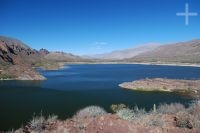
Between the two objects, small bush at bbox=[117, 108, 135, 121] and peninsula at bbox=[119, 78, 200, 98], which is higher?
small bush at bbox=[117, 108, 135, 121]

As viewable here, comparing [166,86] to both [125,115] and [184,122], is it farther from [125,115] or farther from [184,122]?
[184,122]

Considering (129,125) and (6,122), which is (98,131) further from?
(6,122)

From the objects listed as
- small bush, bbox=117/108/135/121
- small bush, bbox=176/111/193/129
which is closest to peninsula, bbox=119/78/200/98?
small bush, bbox=117/108/135/121

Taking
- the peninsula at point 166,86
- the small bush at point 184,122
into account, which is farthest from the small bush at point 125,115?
the peninsula at point 166,86

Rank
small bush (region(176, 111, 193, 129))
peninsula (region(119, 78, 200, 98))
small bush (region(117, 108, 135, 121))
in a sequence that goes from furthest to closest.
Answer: peninsula (region(119, 78, 200, 98))
small bush (region(117, 108, 135, 121))
small bush (region(176, 111, 193, 129))

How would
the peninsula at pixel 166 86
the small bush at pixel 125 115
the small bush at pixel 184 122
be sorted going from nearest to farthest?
the small bush at pixel 184 122, the small bush at pixel 125 115, the peninsula at pixel 166 86

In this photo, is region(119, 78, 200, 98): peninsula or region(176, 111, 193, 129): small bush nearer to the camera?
region(176, 111, 193, 129): small bush

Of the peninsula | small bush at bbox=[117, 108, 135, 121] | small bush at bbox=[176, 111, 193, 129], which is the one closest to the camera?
small bush at bbox=[176, 111, 193, 129]

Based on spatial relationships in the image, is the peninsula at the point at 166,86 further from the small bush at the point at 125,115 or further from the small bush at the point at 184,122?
the small bush at the point at 184,122

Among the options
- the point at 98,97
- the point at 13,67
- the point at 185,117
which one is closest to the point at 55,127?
the point at 185,117

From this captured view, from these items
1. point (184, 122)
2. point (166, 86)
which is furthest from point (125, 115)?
point (166, 86)

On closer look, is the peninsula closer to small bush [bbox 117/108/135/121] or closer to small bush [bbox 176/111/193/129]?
small bush [bbox 117/108/135/121]

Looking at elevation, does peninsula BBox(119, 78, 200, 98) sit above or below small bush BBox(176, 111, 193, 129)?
below

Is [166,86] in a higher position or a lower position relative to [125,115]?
lower
